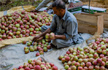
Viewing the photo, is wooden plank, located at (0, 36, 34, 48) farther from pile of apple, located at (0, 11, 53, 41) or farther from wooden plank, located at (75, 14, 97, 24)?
wooden plank, located at (75, 14, 97, 24)

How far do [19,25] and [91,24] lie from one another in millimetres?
1881

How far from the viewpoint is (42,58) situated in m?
2.16

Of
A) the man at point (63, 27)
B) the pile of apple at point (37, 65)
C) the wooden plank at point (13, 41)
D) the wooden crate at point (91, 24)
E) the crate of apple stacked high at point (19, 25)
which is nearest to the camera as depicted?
the pile of apple at point (37, 65)

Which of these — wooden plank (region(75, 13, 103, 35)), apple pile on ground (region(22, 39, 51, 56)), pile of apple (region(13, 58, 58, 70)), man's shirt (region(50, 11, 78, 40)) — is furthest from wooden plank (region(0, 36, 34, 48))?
wooden plank (region(75, 13, 103, 35))

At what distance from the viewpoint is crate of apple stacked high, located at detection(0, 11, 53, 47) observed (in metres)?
3.26

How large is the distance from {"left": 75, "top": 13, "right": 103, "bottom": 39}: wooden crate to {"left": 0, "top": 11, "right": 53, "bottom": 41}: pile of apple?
115 centimetres

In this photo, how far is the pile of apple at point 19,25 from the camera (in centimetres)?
326

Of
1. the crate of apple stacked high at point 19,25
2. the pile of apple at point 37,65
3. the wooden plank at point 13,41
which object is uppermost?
the crate of apple stacked high at point 19,25

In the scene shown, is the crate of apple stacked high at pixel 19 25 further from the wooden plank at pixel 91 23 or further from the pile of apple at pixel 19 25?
the wooden plank at pixel 91 23

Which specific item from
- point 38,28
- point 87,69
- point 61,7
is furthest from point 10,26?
point 87,69

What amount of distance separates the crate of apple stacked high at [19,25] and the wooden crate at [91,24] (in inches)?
44.6

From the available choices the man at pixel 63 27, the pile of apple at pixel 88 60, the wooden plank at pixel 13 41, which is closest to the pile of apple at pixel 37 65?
the pile of apple at pixel 88 60

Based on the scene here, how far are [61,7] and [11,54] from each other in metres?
1.36

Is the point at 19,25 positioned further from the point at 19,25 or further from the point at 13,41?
the point at 13,41
